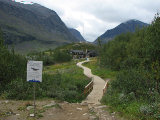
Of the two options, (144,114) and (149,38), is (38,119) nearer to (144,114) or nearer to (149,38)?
(144,114)

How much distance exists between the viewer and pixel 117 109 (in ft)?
33.0

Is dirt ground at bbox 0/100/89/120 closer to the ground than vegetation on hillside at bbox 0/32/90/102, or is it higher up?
closer to the ground

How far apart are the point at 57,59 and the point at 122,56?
71161mm

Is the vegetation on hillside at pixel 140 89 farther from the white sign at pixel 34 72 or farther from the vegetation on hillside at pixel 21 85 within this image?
the white sign at pixel 34 72

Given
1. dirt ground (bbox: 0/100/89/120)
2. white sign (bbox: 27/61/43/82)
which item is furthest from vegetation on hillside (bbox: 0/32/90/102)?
white sign (bbox: 27/61/43/82)

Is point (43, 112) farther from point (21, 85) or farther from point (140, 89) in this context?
point (140, 89)

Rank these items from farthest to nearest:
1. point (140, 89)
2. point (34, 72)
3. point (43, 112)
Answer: point (140, 89) < point (43, 112) < point (34, 72)

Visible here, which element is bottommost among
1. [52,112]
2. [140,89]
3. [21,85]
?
[52,112]

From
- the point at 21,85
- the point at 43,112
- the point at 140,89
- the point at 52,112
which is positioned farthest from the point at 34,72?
the point at 140,89

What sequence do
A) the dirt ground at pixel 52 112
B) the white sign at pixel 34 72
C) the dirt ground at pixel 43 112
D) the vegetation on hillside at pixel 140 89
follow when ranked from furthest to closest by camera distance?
the white sign at pixel 34 72 → the dirt ground at pixel 43 112 → the dirt ground at pixel 52 112 → the vegetation on hillside at pixel 140 89

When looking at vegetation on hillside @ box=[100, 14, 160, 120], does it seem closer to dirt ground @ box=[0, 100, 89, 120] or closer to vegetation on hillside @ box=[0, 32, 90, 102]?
dirt ground @ box=[0, 100, 89, 120]

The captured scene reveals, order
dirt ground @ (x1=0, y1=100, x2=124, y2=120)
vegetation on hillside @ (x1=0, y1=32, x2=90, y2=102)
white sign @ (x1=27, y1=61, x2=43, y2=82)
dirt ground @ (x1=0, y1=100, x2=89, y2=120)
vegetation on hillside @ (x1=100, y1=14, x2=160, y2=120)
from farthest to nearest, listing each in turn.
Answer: vegetation on hillside @ (x1=0, y1=32, x2=90, y2=102), white sign @ (x1=27, y1=61, x2=43, y2=82), dirt ground @ (x1=0, y1=100, x2=89, y2=120), dirt ground @ (x1=0, y1=100, x2=124, y2=120), vegetation on hillside @ (x1=100, y1=14, x2=160, y2=120)

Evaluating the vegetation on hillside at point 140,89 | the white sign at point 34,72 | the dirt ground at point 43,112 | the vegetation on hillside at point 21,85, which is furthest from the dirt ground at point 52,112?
the white sign at point 34,72

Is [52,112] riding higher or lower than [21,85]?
lower
